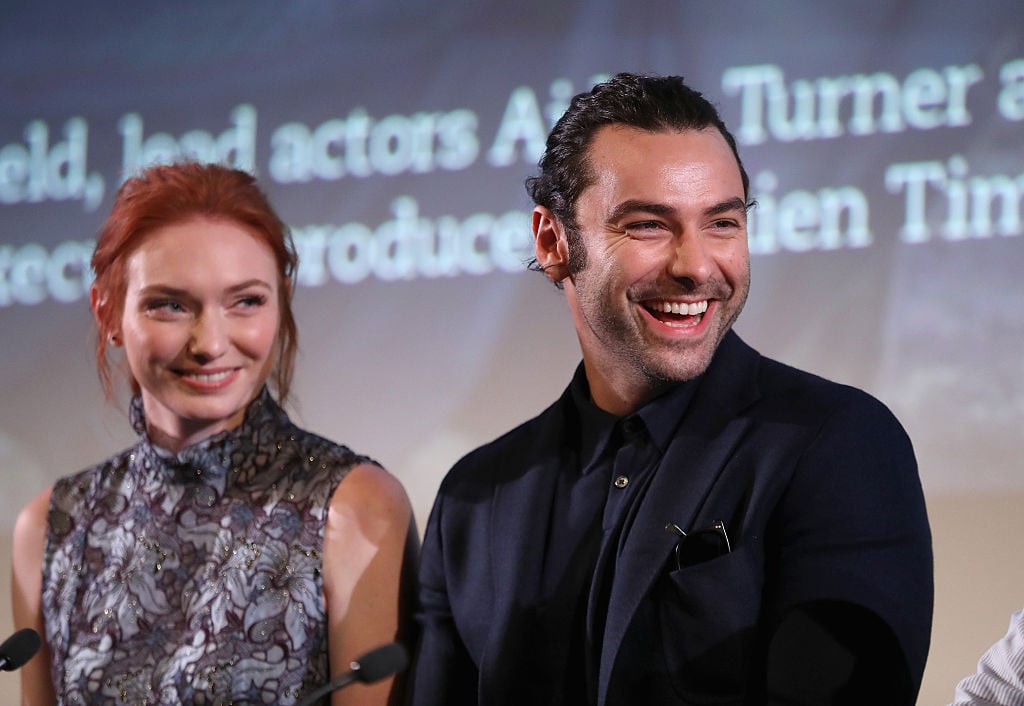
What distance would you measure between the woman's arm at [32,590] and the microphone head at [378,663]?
0.99 m

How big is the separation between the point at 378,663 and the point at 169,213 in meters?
1.00

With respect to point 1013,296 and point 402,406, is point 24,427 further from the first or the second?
point 1013,296

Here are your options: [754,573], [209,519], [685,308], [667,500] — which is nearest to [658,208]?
[685,308]

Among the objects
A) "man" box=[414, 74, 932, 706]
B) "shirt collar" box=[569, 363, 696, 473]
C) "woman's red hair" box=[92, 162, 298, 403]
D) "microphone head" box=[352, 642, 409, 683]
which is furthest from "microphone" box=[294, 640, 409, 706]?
"woman's red hair" box=[92, 162, 298, 403]

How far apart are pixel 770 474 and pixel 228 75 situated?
8.19 feet

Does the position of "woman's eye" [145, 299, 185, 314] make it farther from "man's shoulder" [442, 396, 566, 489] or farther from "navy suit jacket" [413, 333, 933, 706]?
"navy suit jacket" [413, 333, 933, 706]

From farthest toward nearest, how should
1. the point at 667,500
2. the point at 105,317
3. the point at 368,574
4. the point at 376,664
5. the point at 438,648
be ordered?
the point at 105,317 < the point at 368,574 < the point at 438,648 < the point at 667,500 < the point at 376,664

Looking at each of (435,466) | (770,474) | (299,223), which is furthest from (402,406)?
(770,474)

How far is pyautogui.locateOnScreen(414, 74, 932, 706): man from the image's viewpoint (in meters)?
1.72

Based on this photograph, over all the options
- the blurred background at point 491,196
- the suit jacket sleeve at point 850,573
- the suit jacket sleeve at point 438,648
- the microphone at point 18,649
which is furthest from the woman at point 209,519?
the blurred background at point 491,196

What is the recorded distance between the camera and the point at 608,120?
6.61 ft

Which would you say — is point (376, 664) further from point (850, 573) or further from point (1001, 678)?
point (1001, 678)

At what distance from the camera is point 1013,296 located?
10.1ft

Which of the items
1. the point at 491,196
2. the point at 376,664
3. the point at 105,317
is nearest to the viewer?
the point at 376,664
